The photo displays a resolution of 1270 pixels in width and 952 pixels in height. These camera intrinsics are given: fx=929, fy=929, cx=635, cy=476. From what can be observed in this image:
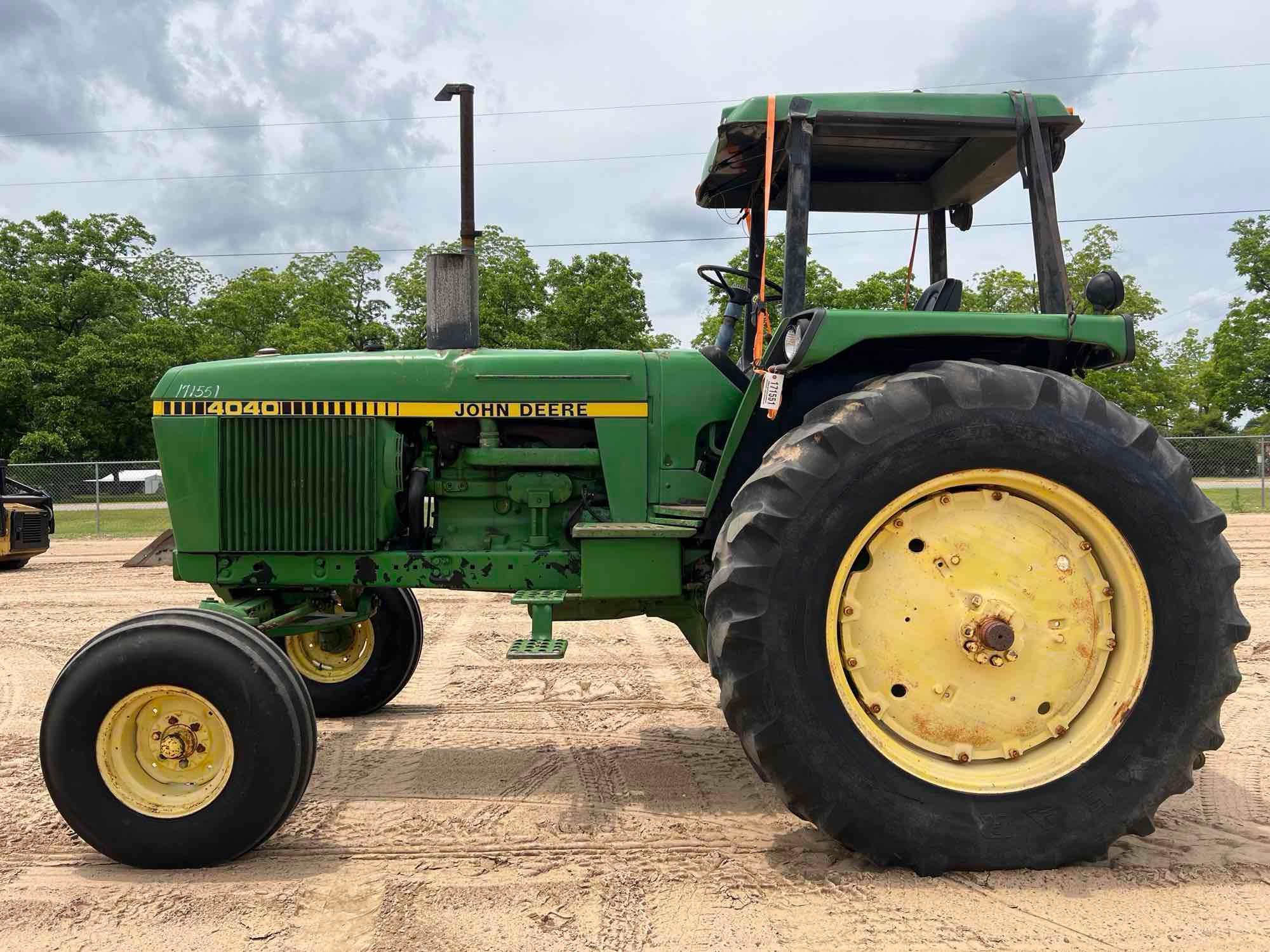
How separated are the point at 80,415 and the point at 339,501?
3010 centimetres

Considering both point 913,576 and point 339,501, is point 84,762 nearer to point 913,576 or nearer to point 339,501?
point 339,501

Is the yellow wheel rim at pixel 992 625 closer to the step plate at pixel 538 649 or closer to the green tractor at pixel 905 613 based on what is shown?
the green tractor at pixel 905 613

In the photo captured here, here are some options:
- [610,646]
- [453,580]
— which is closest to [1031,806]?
[453,580]

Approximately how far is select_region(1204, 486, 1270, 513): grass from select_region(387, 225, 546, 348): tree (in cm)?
1702

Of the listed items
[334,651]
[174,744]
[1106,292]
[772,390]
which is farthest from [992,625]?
[334,651]

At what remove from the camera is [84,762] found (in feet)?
9.62

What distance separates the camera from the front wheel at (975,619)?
2.79 m

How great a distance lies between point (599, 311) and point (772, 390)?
2329cm

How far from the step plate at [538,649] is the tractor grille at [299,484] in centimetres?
79

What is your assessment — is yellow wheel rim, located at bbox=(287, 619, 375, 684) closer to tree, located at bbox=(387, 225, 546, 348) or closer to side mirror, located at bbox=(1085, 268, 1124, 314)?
side mirror, located at bbox=(1085, 268, 1124, 314)

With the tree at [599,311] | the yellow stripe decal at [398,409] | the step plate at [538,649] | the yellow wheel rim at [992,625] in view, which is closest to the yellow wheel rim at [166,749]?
the step plate at [538,649]

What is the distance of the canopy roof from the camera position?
336 centimetres

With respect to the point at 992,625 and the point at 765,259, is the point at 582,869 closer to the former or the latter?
the point at 992,625

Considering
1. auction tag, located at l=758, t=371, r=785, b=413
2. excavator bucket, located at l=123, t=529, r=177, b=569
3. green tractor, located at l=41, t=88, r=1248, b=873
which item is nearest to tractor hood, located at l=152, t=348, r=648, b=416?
green tractor, located at l=41, t=88, r=1248, b=873
